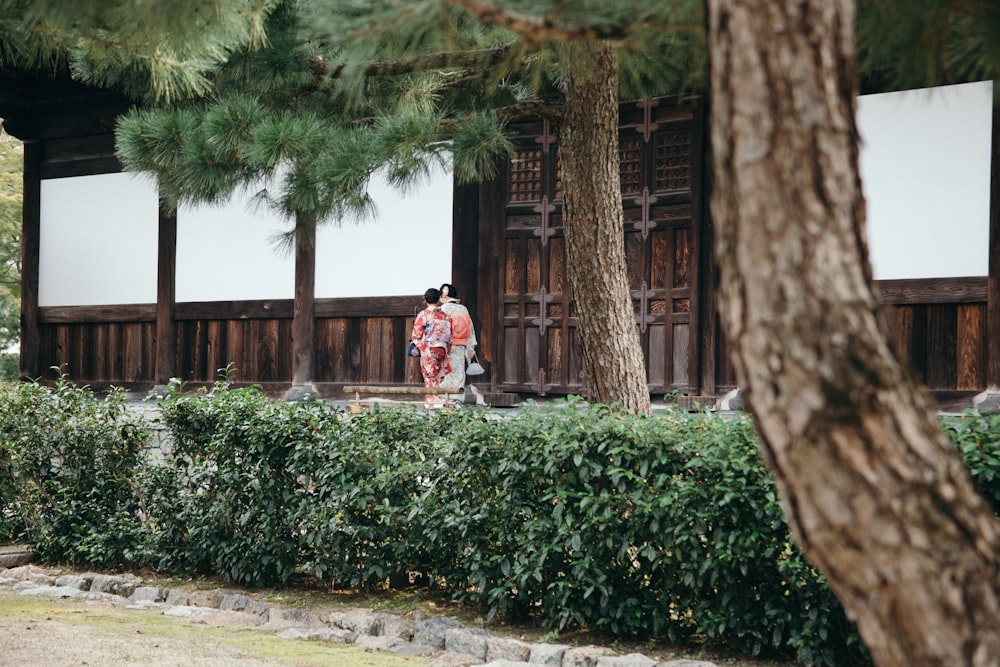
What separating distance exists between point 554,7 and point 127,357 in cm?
1110

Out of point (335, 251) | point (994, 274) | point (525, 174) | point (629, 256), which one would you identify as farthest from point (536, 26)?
point (335, 251)

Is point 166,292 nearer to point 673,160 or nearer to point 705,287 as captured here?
point 673,160

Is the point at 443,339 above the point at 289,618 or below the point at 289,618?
above

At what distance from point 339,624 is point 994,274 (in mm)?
5804

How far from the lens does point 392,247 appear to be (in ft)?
37.2

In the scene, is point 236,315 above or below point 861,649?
above

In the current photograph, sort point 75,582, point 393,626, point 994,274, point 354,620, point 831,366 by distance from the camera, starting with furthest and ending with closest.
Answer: point 994,274 < point 75,582 < point 354,620 < point 393,626 < point 831,366

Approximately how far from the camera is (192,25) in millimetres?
4074

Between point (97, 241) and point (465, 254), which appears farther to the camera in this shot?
point (97, 241)

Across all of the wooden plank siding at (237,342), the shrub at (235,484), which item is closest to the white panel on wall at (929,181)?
the wooden plank siding at (237,342)

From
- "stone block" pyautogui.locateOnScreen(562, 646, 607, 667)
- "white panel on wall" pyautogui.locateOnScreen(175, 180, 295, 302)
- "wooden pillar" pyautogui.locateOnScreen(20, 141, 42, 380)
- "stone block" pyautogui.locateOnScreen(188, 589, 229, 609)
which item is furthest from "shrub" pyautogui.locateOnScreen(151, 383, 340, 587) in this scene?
"wooden pillar" pyautogui.locateOnScreen(20, 141, 42, 380)

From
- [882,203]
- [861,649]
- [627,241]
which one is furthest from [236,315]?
[861,649]

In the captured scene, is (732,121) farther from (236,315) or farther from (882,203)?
(236,315)

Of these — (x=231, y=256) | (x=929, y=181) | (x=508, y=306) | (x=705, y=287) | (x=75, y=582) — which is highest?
(x=929, y=181)
